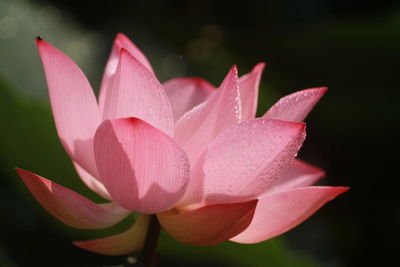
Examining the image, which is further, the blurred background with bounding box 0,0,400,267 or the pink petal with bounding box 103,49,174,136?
A: the blurred background with bounding box 0,0,400,267

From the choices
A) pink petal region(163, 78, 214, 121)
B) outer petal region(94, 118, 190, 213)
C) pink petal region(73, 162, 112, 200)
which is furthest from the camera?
pink petal region(163, 78, 214, 121)

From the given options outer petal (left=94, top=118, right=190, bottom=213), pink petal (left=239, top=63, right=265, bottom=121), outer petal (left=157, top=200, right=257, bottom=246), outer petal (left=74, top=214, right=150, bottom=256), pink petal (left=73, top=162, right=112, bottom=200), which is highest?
pink petal (left=239, top=63, right=265, bottom=121)

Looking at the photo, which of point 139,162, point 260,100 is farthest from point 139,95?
point 260,100

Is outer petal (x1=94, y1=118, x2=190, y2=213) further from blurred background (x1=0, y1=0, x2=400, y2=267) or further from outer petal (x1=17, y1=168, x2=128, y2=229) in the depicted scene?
blurred background (x1=0, y1=0, x2=400, y2=267)

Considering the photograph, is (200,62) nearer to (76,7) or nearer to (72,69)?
(76,7)

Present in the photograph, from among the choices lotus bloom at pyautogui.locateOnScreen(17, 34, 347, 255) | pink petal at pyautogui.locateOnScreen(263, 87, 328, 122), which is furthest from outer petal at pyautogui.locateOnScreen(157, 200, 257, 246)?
pink petal at pyautogui.locateOnScreen(263, 87, 328, 122)

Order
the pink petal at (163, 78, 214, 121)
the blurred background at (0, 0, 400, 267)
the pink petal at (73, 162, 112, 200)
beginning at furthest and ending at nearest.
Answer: the blurred background at (0, 0, 400, 267), the pink petal at (163, 78, 214, 121), the pink petal at (73, 162, 112, 200)
